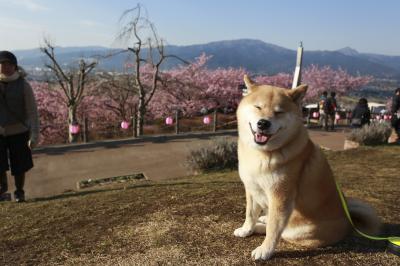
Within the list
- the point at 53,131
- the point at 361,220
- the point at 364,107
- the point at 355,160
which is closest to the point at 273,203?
the point at 361,220

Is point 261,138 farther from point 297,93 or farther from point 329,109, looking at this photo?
point 329,109

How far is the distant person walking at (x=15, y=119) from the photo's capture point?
4618 millimetres

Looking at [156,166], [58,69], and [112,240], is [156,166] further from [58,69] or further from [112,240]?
[58,69]

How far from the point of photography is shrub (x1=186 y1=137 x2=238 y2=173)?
7.71m

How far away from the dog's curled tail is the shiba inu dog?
0.20 meters

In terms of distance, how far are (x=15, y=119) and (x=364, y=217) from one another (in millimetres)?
4190

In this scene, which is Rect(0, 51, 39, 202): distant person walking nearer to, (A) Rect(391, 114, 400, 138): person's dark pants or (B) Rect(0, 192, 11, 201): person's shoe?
(B) Rect(0, 192, 11, 201): person's shoe

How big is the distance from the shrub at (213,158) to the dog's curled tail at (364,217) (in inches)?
183

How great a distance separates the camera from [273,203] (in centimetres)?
259

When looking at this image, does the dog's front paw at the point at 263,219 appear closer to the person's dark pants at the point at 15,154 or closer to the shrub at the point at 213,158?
the person's dark pants at the point at 15,154

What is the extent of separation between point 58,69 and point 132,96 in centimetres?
653

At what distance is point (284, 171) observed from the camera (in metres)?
2.56

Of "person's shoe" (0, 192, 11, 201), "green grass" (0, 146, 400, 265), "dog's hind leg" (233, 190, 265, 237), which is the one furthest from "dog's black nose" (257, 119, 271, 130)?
"person's shoe" (0, 192, 11, 201)

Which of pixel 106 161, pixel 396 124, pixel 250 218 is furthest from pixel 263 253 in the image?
pixel 396 124
